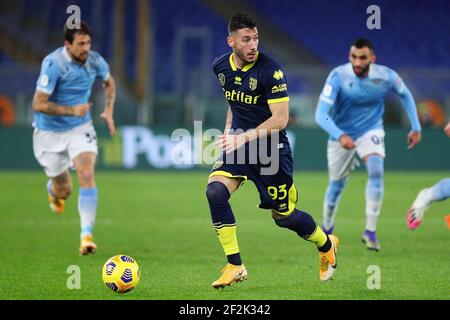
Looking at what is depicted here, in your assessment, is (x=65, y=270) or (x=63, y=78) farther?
(x=63, y=78)

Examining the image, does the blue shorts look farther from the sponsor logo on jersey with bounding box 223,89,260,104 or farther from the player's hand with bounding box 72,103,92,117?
→ the player's hand with bounding box 72,103,92,117

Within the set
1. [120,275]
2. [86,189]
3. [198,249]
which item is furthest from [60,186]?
[120,275]

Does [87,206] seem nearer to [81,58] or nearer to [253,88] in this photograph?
[81,58]

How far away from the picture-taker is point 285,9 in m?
27.0

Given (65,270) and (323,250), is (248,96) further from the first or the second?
(65,270)

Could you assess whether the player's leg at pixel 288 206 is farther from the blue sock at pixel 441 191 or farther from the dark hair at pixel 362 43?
the dark hair at pixel 362 43

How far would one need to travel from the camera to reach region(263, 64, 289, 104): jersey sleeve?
757cm

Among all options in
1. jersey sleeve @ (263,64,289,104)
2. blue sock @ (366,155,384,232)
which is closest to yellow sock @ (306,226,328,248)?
jersey sleeve @ (263,64,289,104)

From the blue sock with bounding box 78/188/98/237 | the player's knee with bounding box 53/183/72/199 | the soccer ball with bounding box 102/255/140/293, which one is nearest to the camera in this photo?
the soccer ball with bounding box 102/255/140/293

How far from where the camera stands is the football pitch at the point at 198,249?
24.8ft

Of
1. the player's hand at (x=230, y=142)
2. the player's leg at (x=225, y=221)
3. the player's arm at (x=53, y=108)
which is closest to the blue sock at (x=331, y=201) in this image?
the player's arm at (x=53, y=108)

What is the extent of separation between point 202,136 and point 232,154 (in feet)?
47.8
